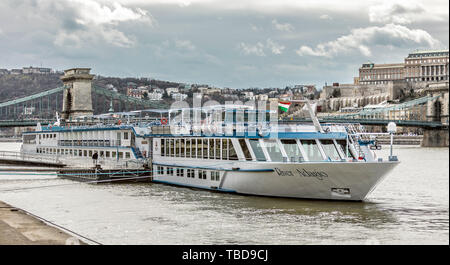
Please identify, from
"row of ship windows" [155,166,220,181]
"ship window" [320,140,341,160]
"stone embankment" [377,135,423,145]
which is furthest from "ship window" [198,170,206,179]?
"stone embankment" [377,135,423,145]

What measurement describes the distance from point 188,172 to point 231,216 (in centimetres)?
714

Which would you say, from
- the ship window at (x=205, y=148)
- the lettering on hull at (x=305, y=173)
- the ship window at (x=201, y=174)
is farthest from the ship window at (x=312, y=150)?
the ship window at (x=201, y=174)

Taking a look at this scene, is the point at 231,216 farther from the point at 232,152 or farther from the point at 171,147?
the point at 171,147

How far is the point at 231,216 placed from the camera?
19.6 m

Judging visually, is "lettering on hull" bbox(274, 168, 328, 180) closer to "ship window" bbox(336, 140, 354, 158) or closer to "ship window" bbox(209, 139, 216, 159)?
"ship window" bbox(336, 140, 354, 158)

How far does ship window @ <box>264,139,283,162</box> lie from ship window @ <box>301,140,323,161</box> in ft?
3.04

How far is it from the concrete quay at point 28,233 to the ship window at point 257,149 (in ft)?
29.1

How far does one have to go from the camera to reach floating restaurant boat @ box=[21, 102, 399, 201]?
20984 mm

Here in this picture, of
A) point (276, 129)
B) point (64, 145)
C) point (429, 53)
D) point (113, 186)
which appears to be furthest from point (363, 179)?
point (429, 53)

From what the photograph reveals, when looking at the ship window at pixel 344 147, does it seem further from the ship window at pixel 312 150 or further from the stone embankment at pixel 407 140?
the stone embankment at pixel 407 140

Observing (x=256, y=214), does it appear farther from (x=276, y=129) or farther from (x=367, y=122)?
(x=367, y=122)

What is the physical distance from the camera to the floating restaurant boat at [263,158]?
2098 cm

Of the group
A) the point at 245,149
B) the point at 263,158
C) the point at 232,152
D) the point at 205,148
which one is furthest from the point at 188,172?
the point at 263,158

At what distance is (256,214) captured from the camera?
65.0ft
